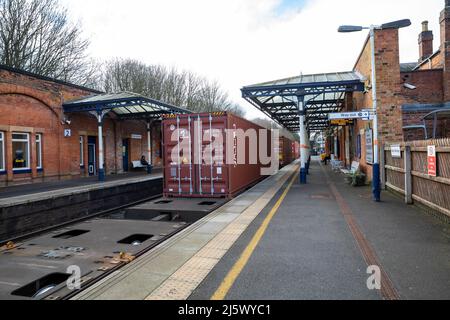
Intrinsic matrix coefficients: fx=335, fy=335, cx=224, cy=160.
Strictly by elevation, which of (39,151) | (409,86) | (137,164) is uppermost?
(409,86)

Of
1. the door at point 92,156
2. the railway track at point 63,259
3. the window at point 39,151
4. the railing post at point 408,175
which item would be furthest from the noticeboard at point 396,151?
the door at point 92,156

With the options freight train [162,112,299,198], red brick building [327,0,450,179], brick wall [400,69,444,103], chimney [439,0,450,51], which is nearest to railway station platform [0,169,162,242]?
freight train [162,112,299,198]

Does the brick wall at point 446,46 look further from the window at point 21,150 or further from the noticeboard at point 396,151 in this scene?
the window at point 21,150

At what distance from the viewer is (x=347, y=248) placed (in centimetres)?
577

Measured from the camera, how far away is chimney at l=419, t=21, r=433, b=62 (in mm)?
24500

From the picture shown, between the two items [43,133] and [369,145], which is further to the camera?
[43,133]

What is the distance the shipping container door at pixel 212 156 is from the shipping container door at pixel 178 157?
36cm

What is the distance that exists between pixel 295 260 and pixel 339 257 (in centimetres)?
72

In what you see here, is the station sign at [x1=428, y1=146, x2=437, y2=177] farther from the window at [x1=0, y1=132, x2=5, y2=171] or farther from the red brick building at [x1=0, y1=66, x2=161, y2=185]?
the window at [x1=0, y1=132, x2=5, y2=171]

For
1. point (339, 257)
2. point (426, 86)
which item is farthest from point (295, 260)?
point (426, 86)

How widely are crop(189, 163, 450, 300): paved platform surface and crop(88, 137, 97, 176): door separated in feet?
55.9

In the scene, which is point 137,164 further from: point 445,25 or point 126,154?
point 445,25

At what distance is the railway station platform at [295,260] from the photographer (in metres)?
4.09

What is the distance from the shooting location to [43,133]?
1836cm
